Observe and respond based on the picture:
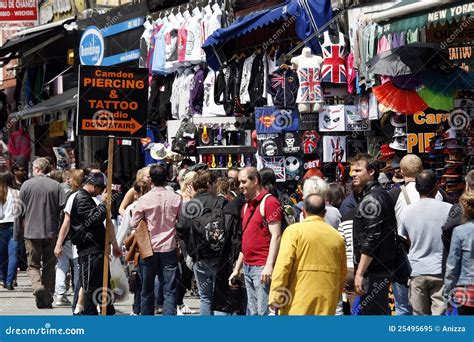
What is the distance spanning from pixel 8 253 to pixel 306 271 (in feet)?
30.2

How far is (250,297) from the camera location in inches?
458

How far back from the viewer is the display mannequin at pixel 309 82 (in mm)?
17453

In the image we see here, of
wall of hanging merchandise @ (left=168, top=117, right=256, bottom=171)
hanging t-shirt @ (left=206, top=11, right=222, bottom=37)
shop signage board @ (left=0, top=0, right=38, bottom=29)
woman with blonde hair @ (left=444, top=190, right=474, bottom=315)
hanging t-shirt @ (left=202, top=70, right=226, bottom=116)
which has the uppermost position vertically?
shop signage board @ (left=0, top=0, right=38, bottom=29)

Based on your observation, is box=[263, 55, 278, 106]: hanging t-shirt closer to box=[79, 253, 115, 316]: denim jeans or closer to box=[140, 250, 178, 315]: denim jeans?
box=[140, 250, 178, 315]: denim jeans

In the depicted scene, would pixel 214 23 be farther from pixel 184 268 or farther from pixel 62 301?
pixel 184 268

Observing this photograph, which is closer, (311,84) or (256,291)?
(256,291)

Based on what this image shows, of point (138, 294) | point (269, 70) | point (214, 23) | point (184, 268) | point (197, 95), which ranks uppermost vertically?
point (214, 23)

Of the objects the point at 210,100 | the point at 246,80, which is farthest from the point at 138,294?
the point at 210,100

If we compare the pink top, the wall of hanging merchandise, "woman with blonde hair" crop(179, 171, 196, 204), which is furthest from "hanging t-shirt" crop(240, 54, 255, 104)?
the pink top

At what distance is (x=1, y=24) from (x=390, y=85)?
1030cm

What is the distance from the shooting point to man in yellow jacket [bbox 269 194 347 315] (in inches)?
371

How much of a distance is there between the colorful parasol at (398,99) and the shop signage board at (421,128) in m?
0.15

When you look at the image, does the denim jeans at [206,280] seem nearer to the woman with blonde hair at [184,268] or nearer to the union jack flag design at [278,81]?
the woman with blonde hair at [184,268]

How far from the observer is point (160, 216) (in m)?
13.4
